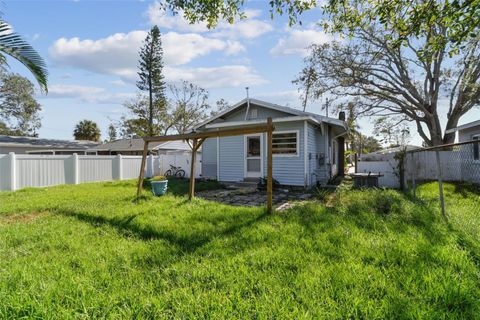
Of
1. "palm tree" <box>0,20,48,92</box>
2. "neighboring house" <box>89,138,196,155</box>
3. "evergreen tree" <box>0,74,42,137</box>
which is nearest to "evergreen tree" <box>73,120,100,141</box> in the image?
"evergreen tree" <box>0,74,42,137</box>

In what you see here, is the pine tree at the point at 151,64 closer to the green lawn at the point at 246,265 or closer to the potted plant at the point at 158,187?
the potted plant at the point at 158,187

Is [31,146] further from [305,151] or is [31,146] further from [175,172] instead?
[305,151]

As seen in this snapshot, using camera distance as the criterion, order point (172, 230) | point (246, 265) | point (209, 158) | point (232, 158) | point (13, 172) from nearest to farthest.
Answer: point (246, 265), point (172, 230), point (13, 172), point (232, 158), point (209, 158)

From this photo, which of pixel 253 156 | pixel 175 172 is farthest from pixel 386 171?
pixel 175 172

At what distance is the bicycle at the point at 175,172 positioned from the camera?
15.5 meters

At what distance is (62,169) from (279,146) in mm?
9210

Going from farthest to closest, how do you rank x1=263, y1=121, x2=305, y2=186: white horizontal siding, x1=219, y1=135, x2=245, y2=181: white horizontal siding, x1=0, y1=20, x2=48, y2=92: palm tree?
1. x1=219, y1=135, x2=245, y2=181: white horizontal siding
2. x1=263, y1=121, x2=305, y2=186: white horizontal siding
3. x1=0, y1=20, x2=48, y2=92: palm tree

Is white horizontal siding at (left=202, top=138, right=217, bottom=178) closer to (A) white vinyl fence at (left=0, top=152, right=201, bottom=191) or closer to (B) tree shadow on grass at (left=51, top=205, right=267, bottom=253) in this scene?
(A) white vinyl fence at (left=0, top=152, right=201, bottom=191)

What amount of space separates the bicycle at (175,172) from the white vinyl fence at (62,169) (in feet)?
1.16

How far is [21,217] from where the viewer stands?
5.91 meters

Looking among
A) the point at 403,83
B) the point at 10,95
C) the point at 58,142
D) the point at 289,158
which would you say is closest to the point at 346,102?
the point at 403,83

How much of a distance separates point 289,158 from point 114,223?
708 cm

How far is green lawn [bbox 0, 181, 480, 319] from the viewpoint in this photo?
226cm

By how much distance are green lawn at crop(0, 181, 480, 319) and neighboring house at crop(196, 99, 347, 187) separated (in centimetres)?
480
